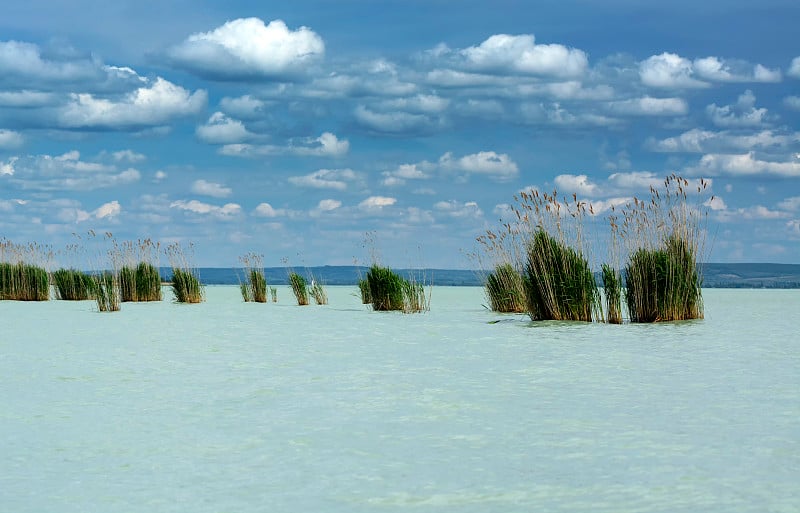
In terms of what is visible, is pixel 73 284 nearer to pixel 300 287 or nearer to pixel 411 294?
pixel 300 287

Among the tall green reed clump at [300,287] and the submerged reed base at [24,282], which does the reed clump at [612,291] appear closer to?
the tall green reed clump at [300,287]

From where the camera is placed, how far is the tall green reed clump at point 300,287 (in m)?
25.6

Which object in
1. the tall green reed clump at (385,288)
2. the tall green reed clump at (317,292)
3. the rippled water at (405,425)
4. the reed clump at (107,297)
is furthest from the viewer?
the tall green reed clump at (317,292)

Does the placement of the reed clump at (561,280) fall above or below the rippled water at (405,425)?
above

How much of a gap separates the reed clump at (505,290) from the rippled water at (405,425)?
523 centimetres

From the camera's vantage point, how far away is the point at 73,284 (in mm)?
28781

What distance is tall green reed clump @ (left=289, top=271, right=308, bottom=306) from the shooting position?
25.6m

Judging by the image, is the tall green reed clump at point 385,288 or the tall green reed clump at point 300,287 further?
the tall green reed clump at point 300,287

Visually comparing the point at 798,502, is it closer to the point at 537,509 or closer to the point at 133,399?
the point at 537,509

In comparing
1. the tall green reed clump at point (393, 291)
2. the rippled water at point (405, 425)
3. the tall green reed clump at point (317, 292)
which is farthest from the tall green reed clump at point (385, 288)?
the rippled water at point (405, 425)

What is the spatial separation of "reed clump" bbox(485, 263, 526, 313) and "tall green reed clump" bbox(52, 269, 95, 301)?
1400 centimetres

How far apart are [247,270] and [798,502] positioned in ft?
77.5

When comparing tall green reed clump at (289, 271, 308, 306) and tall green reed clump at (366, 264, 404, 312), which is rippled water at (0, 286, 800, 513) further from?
tall green reed clump at (289, 271, 308, 306)

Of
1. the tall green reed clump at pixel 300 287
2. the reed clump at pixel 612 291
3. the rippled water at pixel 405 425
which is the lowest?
the rippled water at pixel 405 425
